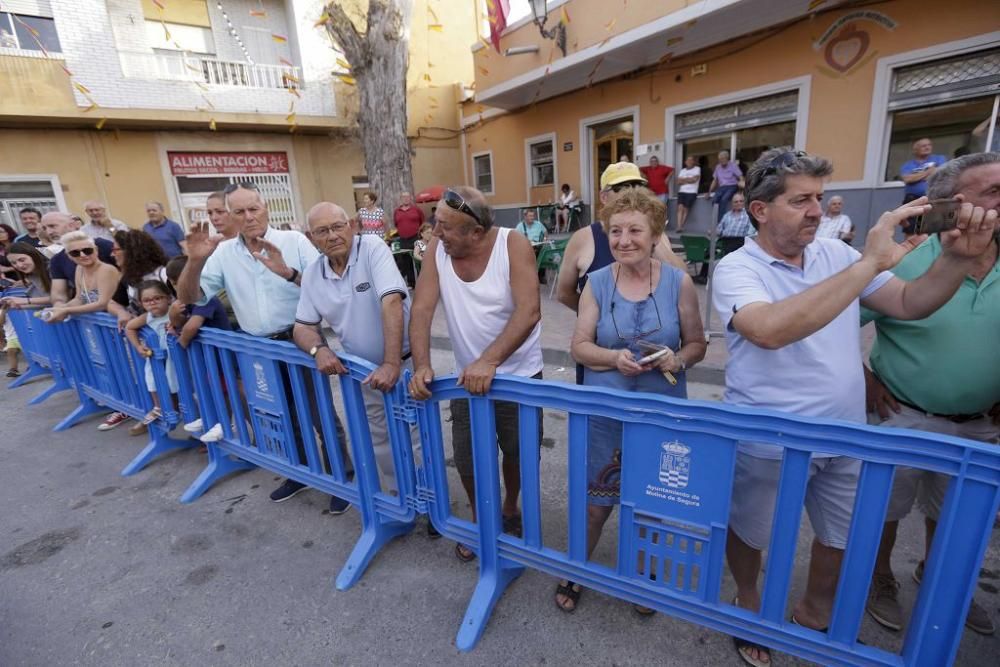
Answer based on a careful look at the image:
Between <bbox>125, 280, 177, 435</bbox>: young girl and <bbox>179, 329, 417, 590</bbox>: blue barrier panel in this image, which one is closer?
<bbox>179, 329, 417, 590</bbox>: blue barrier panel

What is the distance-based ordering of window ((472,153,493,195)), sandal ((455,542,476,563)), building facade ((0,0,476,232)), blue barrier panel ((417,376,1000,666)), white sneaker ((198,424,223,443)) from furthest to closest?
window ((472,153,493,195)), building facade ((0,0,476,232)), white sneaker ((198,424,223,443)), sandal ((455,542,476,563)), blue barrier panel ((417,376,1000,666))

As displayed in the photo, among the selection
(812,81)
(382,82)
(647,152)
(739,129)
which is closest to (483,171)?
(382,82)

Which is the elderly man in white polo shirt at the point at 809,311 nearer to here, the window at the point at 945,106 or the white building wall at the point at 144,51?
the window at the point at 945,106

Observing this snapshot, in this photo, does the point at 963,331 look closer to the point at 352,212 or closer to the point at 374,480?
the point at 374,480

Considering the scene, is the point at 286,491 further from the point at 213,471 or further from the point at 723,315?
the point at 723,315

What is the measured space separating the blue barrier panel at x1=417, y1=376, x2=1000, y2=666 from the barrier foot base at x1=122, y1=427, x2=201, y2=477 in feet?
9.45

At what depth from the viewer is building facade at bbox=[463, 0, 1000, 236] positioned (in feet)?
23.3

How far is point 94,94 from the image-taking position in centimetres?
1132

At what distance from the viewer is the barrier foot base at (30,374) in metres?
6.02

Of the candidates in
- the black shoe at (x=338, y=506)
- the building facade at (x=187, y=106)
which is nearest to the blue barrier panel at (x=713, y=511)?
the black shoe at (x=338, y=506)

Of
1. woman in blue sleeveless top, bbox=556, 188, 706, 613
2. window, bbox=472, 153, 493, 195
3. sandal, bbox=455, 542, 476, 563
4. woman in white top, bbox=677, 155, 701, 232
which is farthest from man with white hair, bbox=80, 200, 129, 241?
window, bbox=472, 153, 493, 195

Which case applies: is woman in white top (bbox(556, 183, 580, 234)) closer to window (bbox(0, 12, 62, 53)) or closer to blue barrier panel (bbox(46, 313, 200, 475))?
blue barrier panel (bbox(46, 313, 200, 475))

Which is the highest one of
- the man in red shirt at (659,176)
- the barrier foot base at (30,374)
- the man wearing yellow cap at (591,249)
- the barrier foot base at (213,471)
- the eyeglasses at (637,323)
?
the man in red shirt at (659,176)

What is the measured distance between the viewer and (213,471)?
3330mm
